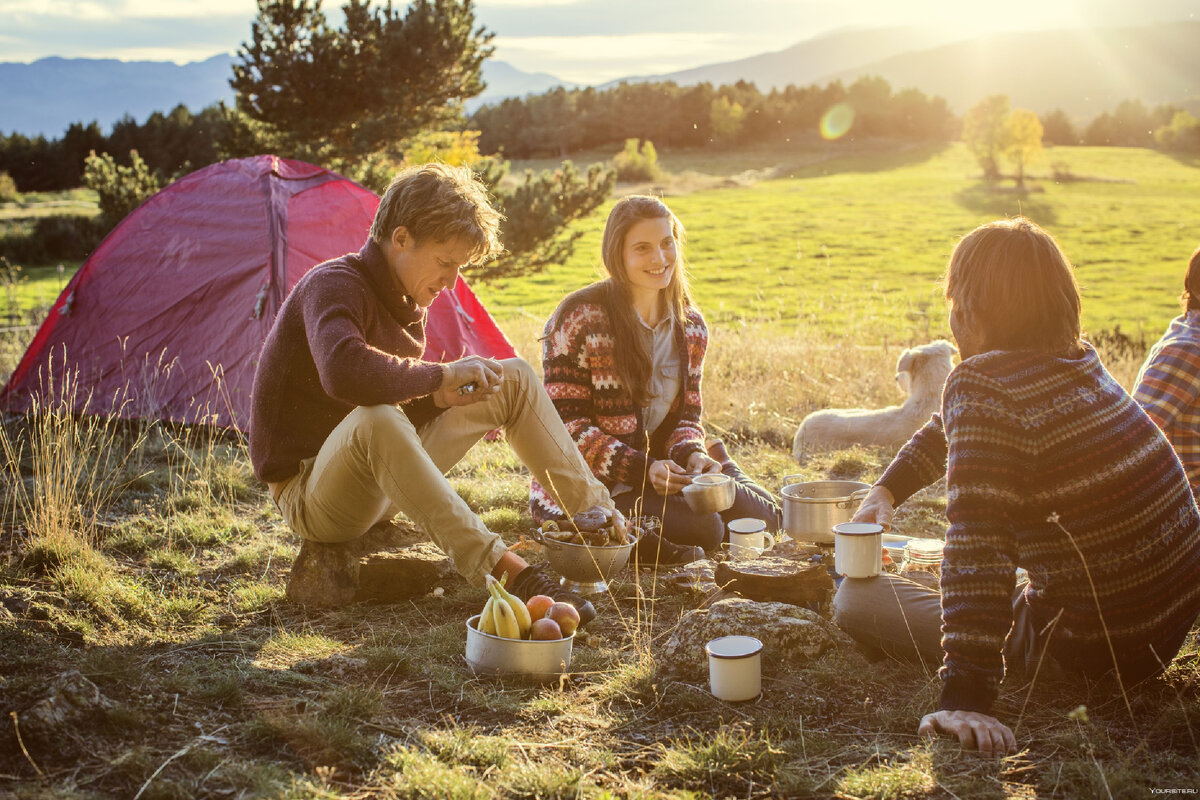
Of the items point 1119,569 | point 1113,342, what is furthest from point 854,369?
point 1119,569

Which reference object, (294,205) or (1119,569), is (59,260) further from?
(1119,569)

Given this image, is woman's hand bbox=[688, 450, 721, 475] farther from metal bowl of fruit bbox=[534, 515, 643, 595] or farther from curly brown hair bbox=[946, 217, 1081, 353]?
curly brown hair bbox=[946, 217, 1081, 353]

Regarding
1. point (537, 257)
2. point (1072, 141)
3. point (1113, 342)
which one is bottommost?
point (1113, 342)

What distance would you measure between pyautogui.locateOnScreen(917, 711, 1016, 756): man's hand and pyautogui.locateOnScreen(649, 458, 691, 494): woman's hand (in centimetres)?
185

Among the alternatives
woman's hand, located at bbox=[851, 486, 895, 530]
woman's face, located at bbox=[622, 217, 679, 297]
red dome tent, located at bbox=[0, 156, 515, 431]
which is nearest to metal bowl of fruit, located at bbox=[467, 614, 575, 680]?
woman's hand, located at bbox=[851, 486, 895, 530]

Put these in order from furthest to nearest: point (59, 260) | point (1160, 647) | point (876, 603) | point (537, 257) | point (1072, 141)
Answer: point (1072, 141)
point (59, 260)
point (537, 257)
point (876, 603)
point (1160, 647)

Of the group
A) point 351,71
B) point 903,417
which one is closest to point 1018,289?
point 903,417

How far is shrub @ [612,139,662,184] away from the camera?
42.2m

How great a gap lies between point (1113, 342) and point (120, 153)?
118 feet

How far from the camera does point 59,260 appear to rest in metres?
28.7

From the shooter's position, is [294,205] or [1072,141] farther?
[1072,141]

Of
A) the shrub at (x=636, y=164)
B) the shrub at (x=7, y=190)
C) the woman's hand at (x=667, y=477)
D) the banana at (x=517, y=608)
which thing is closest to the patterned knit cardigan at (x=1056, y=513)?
the banana at (x=517, y=608)

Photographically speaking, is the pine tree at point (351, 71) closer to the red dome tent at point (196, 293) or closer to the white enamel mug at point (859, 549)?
the red dome tent at point (196, 293)

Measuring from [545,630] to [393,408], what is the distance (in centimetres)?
Answer: 92
